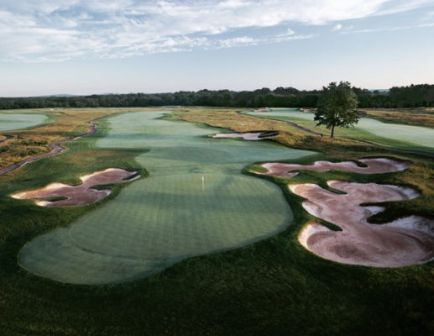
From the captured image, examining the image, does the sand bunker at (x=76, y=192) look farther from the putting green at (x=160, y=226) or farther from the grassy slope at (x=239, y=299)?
the grassy slope at (x=239, y=299)

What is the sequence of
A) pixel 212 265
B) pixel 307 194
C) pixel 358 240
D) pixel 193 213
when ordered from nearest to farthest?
1. pixel 212 265
2. pixel 358 240
3. pixel 193 213
4. pixel 307 194

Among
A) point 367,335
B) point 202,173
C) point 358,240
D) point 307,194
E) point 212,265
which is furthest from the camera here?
point 202,173

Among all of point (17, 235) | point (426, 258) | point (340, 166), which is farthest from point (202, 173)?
point (426, 258)

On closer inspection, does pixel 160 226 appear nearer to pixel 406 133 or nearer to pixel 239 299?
pixel 239 299

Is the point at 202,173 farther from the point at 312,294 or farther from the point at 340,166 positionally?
the point at 312,294

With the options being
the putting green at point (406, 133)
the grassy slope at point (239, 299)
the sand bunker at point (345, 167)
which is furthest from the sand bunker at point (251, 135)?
the grassy slope at point (239, 299)

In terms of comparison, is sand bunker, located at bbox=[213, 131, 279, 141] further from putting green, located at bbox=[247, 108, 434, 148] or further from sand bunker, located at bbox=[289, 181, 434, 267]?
sand bunker, located at bbox=[289, 181, 434, 267]
